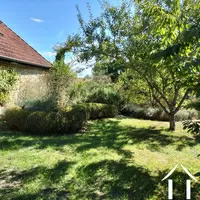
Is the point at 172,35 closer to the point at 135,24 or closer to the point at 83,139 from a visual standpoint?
the point at 135,24

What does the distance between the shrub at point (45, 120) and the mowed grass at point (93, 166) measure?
0.61m

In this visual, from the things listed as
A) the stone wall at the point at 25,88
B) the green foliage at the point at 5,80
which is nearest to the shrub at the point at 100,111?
the stone wall at the point at 25,88

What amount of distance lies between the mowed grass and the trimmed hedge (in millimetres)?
607

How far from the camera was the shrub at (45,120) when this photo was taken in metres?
8.04

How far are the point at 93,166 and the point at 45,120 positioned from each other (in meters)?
3.72

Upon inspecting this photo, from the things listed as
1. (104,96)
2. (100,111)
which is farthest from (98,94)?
(100,111)

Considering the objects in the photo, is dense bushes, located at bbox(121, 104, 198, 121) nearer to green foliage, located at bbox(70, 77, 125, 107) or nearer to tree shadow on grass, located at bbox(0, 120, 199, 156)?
green foliage, located at bbox(70, 77, 125, 107)

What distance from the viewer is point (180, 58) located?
11.3 ft

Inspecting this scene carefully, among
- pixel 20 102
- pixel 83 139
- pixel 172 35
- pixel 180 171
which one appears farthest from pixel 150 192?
pixel 20 102

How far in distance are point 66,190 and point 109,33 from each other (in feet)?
20.7

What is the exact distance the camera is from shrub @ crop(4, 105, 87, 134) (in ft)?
26.4

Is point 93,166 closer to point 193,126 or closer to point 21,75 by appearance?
point 193,126

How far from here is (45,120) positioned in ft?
26.2

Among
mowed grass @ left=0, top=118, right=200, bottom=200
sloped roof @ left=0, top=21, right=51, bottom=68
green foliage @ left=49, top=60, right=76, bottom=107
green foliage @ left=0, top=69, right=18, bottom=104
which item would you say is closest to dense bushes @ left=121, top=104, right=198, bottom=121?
mowed grass @ left=0, top=118, right=200, bottom=200
